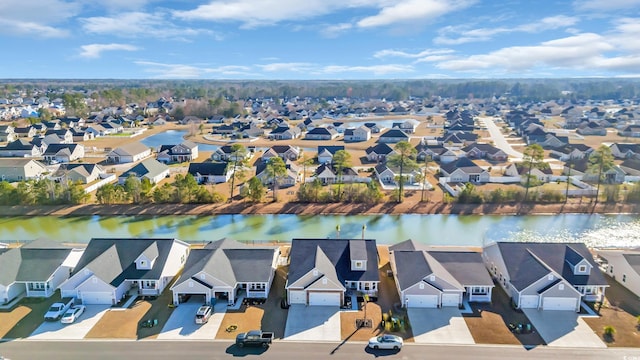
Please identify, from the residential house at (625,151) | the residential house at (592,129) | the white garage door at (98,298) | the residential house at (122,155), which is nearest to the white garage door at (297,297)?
the white garage door at (98,298)

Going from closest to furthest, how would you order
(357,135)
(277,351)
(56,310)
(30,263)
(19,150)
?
(277,351) → (56,310) → (30,263) → (19,150) → (357,135)

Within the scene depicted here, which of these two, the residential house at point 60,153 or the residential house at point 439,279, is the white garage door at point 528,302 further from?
the residential house at point 60,153

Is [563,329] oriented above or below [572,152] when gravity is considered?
below

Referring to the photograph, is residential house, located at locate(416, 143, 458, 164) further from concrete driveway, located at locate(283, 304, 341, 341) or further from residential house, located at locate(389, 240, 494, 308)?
concrete driveway, located at locate(283, 304, 341, 341)

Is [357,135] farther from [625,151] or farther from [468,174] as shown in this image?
[625,151]

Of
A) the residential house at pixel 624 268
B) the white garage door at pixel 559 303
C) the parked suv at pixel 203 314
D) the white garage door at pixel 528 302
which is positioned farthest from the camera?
the residential house at pixel 624 268

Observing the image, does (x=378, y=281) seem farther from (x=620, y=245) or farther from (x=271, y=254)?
(x=620, y=245)

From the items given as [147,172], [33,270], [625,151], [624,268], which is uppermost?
[625,151]

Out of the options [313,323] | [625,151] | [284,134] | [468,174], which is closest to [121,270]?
[313,323]
